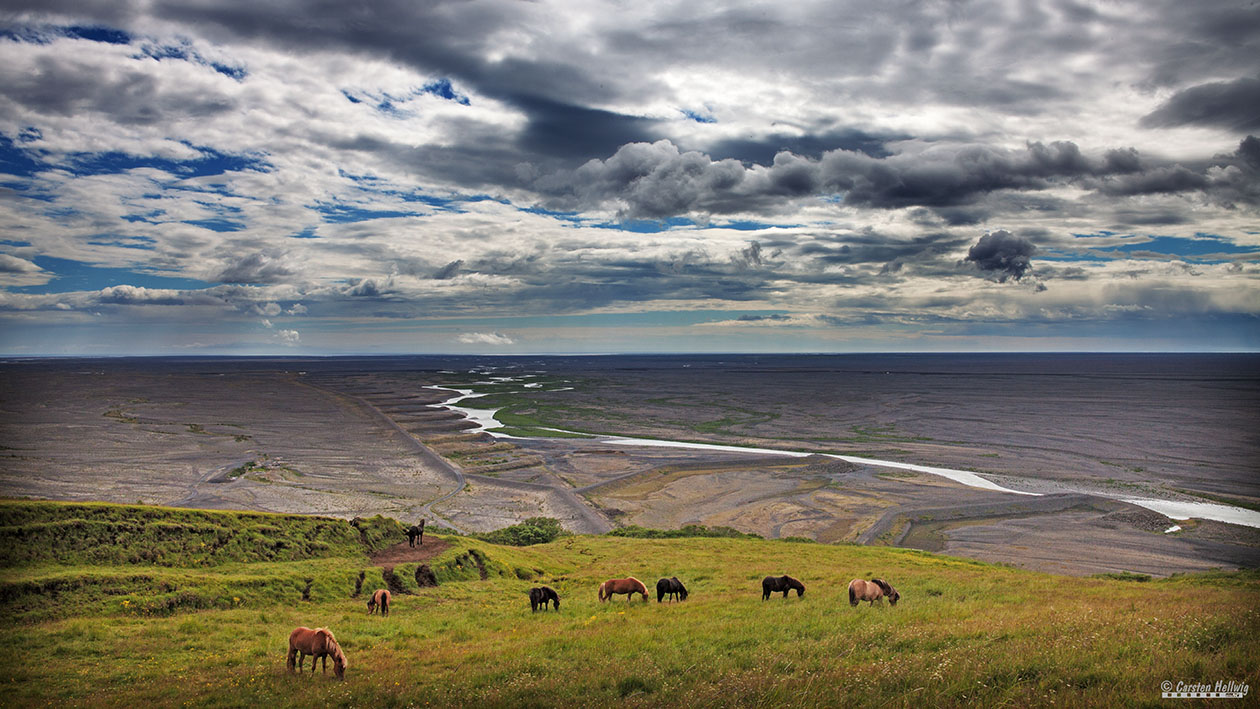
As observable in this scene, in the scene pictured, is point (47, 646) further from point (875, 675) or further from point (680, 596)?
point (875, 675)

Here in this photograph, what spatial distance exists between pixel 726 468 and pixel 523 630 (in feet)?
192

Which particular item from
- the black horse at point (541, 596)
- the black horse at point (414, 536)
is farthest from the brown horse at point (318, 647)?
the black horse at point (414, 536)

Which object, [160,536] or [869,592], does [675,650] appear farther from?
[160,536]

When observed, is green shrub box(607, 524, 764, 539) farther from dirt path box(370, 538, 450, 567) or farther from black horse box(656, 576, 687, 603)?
black horse box(656, 576, 687, 603)

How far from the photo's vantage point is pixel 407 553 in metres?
28.3

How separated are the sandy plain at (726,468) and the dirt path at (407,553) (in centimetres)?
2079

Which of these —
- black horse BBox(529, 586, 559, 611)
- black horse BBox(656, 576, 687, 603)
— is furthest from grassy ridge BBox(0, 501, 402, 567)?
black horse BBox(656, 576, 687, 603)

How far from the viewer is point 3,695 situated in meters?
11.9

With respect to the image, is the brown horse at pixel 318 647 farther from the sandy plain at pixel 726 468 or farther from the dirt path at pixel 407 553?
the sandy plain at pixel 726 468

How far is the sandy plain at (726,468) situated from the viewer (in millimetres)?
50062

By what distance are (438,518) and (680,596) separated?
35.8 m

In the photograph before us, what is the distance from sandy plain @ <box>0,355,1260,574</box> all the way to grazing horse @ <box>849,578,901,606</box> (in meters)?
28.2

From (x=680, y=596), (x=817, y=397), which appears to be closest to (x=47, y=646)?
(x=680, y=596)

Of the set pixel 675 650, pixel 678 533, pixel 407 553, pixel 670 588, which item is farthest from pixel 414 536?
pixel 678 533
